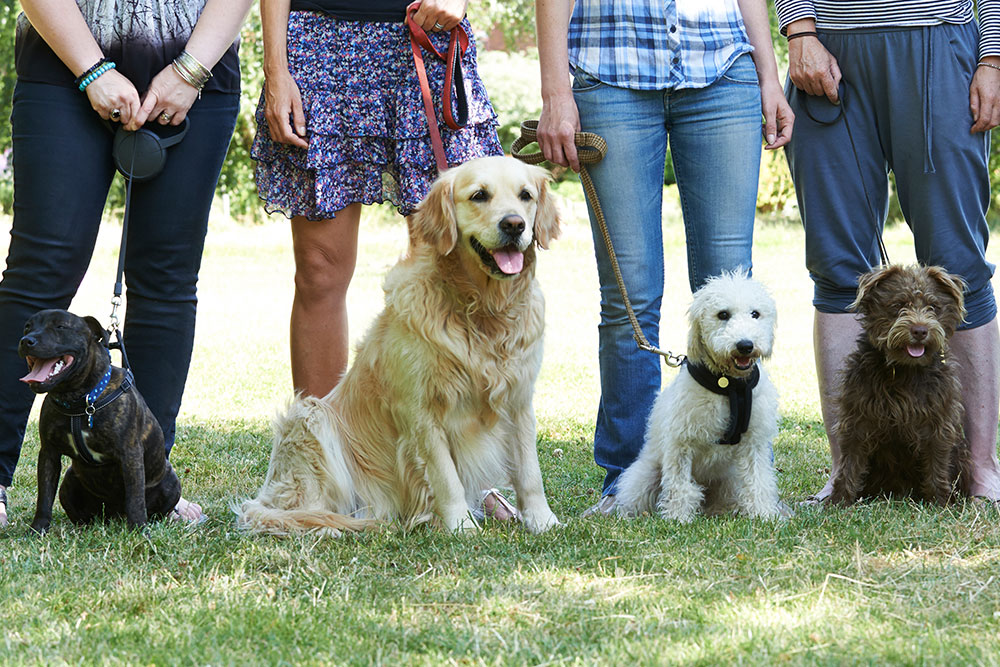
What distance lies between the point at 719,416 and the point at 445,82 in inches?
62.6

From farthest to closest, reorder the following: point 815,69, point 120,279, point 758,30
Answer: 1. point 758,30
2. point 815,69
3. point 120,279

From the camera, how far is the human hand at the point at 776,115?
13.7 feet

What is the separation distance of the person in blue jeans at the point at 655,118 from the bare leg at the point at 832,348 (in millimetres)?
→ 420

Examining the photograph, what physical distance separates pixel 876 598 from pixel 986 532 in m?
0.88

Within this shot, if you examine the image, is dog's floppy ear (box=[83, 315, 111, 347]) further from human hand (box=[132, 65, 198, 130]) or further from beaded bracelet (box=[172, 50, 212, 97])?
beaded bracelet (box=[172, 50, 212, 97])

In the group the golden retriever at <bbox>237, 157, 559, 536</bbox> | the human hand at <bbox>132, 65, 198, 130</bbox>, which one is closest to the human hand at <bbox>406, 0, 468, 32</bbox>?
the golden retriever at <bbox>237, 157, 559, 536</bbox>

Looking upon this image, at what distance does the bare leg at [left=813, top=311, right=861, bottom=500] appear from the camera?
4.28m

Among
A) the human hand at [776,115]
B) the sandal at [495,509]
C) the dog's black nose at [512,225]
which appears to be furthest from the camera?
the human hand at [776,115]

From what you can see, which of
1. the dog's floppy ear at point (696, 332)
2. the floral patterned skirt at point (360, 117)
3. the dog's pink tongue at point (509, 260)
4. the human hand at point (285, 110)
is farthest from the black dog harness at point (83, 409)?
the dog's floppy ear at point (696, 332)

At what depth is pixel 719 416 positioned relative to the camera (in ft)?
12.7

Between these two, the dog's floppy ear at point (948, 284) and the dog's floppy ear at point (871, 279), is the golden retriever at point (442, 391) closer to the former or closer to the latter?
the dog's floppy ear at point (871, 279)

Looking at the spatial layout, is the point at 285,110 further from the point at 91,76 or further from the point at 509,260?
the point at 509,260

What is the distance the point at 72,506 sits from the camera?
3.78 metres

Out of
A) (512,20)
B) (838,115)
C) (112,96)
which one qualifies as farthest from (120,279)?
(512,20)
